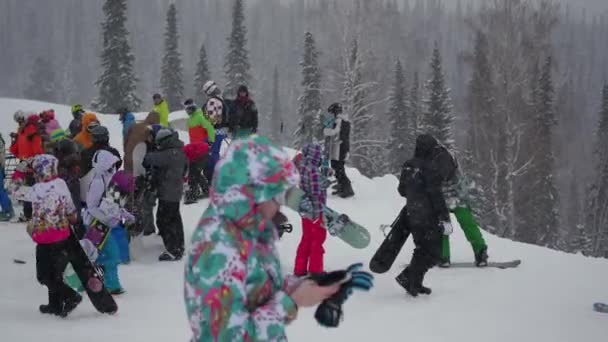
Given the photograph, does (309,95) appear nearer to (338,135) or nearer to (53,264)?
(338,135)

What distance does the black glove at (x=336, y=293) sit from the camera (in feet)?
7.72

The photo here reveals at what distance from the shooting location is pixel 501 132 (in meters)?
26.0

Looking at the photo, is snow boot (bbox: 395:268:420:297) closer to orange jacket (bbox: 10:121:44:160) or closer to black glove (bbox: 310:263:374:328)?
black glove (bbox: 310:263:374:328)

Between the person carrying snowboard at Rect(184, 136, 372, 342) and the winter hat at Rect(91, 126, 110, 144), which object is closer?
the person carrying snowboard at Rect(184, 136, 372, 342)

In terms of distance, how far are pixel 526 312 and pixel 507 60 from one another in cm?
2076

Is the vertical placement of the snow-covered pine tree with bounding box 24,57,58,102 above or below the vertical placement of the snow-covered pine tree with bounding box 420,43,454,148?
above

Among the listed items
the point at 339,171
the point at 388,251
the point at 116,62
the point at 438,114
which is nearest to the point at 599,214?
the point at 438,114

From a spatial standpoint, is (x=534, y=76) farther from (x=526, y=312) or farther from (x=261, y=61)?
(x=261, y=61)

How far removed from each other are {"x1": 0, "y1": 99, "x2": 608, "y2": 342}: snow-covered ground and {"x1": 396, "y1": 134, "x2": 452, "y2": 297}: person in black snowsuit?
40cm

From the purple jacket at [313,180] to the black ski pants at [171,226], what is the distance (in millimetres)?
2225

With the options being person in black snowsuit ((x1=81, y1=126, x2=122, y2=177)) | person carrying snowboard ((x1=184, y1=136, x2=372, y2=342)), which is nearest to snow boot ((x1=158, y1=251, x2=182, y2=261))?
person in black snowsuit ((x1=81, y1=126, x2=122, y2=177))

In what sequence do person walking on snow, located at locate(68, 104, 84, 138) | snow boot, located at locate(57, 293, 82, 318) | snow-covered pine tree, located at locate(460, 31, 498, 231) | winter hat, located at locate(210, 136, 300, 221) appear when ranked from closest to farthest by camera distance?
winter hat, located at locate(210, 136, 300, 221) < snow boot, located at locate(57, 293, 82, 318) < person walking on snow, located at locate(68, 104, 84, 138) < snow-covered pine tree, located at locate(460, 31, 498, 231)

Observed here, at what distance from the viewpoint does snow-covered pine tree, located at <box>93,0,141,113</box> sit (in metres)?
38.7

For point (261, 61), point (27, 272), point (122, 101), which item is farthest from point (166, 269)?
point (261, 61)
